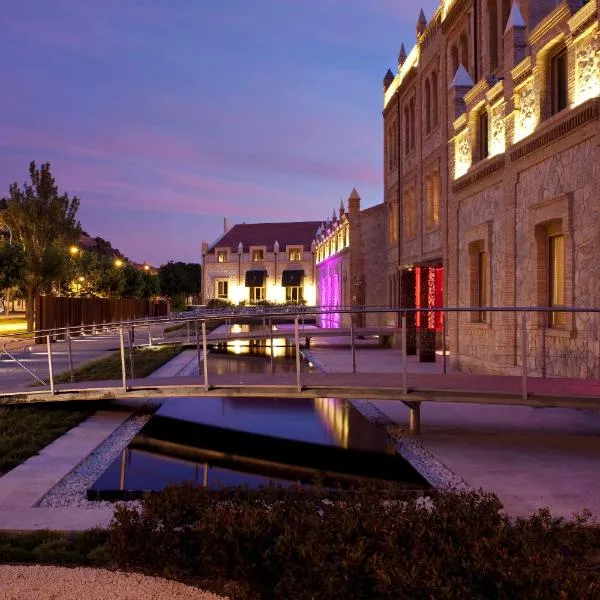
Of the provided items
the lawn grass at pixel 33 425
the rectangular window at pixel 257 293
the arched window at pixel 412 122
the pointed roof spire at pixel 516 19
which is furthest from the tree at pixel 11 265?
the rectangular window at pixel 257 293

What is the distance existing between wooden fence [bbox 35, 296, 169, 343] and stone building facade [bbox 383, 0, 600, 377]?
14.1m

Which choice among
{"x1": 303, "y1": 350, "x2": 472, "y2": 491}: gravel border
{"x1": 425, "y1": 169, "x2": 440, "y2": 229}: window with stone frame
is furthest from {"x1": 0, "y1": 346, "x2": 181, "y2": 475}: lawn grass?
{"x1": 425, "y1": 169, "x2": 440, "y2": 229}: window with stone frame

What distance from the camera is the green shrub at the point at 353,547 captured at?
3619 millimetres

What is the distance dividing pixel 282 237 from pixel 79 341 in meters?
44.7

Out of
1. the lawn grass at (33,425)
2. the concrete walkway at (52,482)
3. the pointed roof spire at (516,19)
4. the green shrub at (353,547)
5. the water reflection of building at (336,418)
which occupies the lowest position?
the water reflection of building at (336,418)

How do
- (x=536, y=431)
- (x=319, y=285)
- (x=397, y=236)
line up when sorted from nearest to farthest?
(x=536, y=431) → (x=397, y=236) → (x=319, y=285)

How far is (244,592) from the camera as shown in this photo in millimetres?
4180

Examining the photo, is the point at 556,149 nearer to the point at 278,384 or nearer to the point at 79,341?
the point at 278,384

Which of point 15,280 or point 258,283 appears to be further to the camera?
point 258,283

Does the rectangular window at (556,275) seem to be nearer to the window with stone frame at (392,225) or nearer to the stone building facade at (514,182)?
the stone building facade at (514,182)

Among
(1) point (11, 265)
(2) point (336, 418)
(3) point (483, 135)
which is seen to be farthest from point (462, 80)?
(1) point (11, 265)

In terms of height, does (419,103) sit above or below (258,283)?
above

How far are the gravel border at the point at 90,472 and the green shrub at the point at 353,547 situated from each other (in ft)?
5.36

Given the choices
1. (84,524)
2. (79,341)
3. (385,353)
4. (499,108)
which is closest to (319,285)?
(79,341)
